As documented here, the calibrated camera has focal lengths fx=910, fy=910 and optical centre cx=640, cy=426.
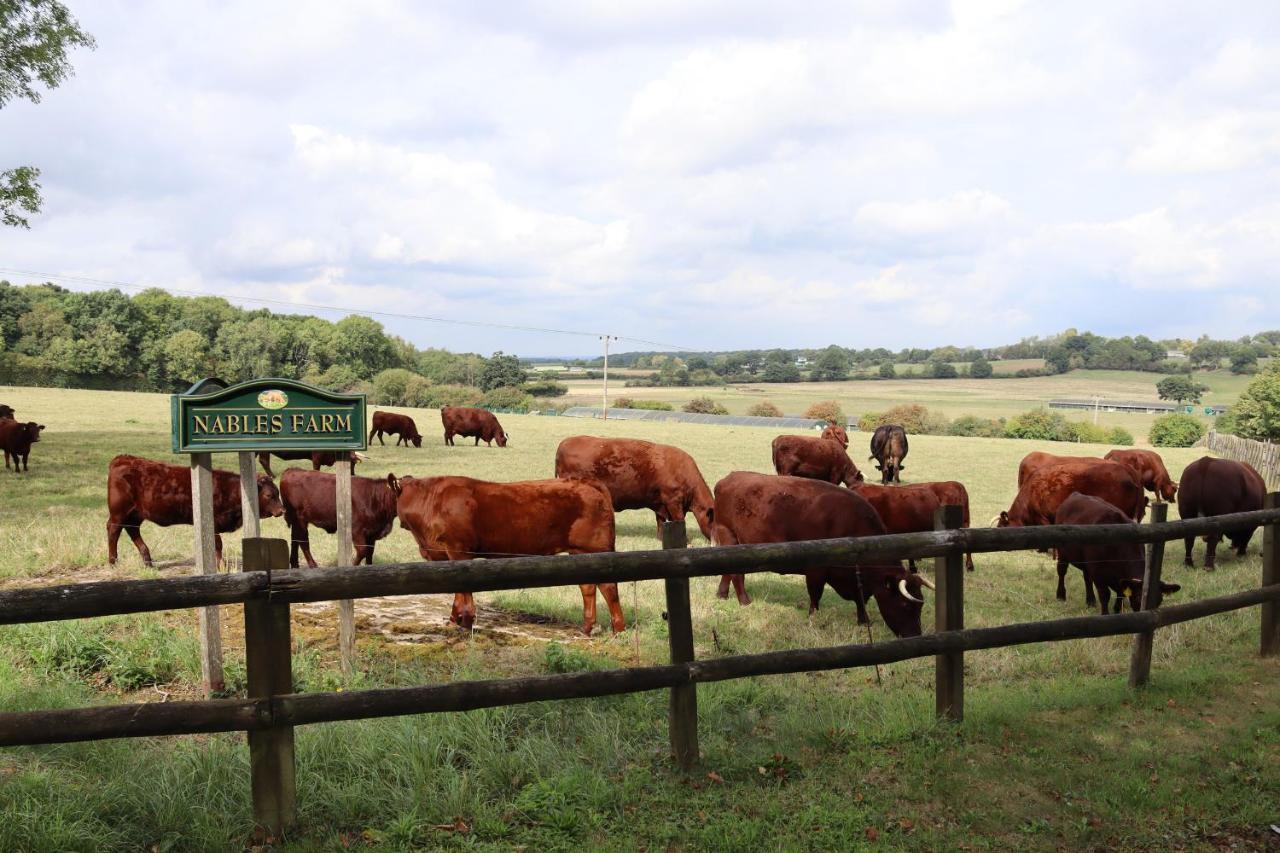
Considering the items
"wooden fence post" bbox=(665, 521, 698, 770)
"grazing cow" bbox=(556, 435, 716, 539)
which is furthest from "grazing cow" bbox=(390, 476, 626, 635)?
"grazing cow" bbox=(556, 435, 716, 539)

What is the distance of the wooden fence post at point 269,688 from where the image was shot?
4105 mm

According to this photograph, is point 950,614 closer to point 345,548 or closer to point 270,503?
point 345,548

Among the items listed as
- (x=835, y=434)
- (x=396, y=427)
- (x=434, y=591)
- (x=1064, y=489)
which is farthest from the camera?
(x=396, y=427)

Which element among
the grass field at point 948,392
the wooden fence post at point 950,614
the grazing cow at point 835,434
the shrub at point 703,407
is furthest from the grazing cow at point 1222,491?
the grass field at point 948,392

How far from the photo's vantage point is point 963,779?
15.9 ft

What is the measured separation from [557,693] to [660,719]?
4.63ft

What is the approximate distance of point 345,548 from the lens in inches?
273

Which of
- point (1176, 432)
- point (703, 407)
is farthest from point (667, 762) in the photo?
point (703, 407)

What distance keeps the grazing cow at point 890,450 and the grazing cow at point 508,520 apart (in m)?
17.9

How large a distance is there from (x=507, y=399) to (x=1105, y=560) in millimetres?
84448

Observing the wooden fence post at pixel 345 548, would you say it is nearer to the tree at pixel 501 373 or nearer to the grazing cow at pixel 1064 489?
the grazing cow at pixel 1064 489

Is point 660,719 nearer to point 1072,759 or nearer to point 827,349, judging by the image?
point 1072,759

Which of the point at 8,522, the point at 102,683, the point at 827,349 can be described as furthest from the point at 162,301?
the point at 827,349

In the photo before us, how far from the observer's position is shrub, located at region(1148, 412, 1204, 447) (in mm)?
62166
